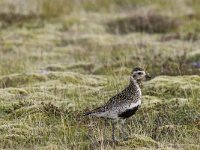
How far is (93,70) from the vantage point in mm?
15859

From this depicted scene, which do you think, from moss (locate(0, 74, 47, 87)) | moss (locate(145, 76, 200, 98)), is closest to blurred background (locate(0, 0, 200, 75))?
moss (locate(145, 76, 200, 98))

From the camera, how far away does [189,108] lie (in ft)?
37.2

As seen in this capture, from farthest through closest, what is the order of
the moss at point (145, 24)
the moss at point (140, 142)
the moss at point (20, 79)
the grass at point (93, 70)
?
the moss at point (145, 24) < the moss at point (20, 79) < the grass at point (93, 70) < the moss at point (140, 142)

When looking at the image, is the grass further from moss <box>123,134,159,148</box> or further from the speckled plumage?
the speckled plumage

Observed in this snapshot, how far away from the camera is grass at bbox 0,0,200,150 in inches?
393

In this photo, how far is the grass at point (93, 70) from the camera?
32.7ft

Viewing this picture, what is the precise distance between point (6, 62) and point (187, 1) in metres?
12.7

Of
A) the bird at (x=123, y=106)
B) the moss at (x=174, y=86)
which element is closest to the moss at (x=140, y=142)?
the bird at (x=123, y=106)

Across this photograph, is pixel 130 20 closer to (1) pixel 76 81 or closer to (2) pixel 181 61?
(2) pixel 181 61

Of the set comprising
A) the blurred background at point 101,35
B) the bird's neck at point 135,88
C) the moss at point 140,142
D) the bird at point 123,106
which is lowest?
the blurred background at point 101,35

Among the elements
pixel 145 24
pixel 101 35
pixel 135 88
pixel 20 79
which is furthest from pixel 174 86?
pixel 145 24

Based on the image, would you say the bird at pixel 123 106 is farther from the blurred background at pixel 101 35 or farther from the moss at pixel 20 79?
the moss at pixel 20 79

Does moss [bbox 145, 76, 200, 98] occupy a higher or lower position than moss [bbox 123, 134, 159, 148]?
lower

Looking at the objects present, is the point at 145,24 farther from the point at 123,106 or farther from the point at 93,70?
the point at 123,106
